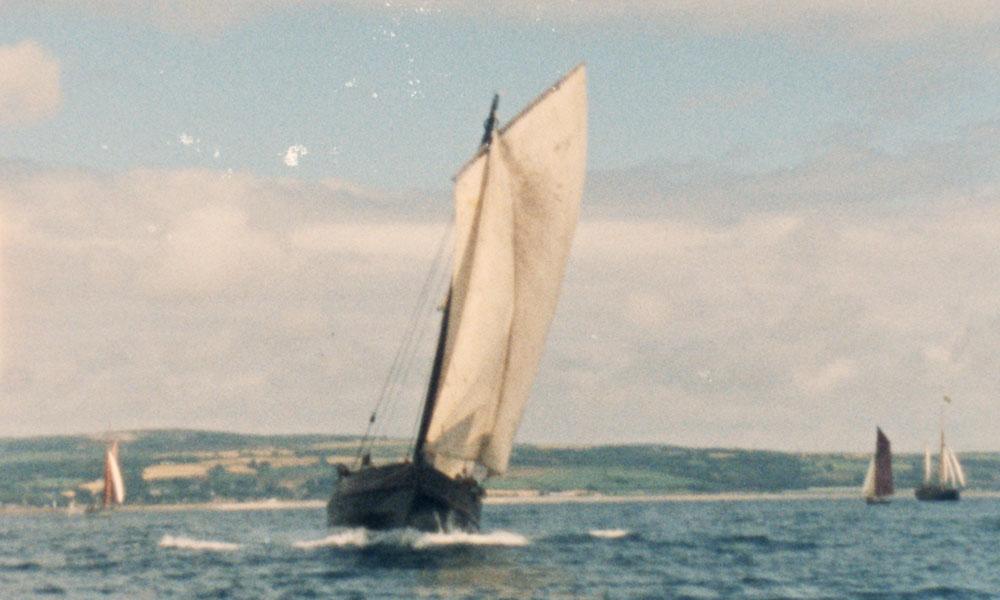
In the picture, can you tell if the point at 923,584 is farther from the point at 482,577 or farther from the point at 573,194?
the point at 573,194

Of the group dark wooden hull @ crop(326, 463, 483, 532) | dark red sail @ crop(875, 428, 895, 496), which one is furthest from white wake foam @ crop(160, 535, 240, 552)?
dark red sail @ crop(875, 428, 895, 496)

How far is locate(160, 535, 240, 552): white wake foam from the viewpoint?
76.8 metres

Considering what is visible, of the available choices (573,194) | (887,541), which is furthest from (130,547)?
(887,541)

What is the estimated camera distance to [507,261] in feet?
220

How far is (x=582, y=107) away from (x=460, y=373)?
1427cm

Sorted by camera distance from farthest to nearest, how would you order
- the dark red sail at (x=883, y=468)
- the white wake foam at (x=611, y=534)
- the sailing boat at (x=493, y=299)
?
the dark red sail at (x=883, y=468)
the white wake foam at (x=611, y=534)
the sailing boat at (x=493, y=299)

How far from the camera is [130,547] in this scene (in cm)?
8075

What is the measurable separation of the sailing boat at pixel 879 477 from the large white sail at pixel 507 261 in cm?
12602

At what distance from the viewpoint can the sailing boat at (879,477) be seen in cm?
18650

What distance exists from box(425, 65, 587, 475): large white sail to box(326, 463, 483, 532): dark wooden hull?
1.68 m

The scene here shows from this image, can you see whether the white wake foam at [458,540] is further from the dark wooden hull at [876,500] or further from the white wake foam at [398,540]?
the dark wooden hull at [876,500]

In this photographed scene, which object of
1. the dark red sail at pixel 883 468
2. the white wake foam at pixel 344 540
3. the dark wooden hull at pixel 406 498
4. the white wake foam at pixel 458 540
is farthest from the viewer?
the dark red sail at pixel 883 468

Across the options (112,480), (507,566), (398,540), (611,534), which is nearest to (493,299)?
(398,540)

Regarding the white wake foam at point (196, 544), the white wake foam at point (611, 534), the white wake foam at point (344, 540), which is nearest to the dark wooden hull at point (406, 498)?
the white wake foam at point (344, 540)
